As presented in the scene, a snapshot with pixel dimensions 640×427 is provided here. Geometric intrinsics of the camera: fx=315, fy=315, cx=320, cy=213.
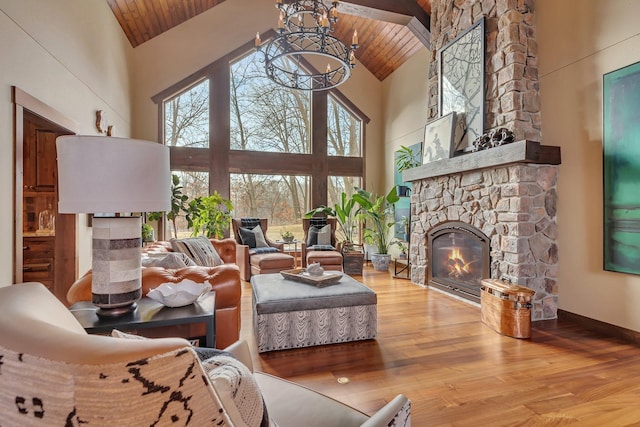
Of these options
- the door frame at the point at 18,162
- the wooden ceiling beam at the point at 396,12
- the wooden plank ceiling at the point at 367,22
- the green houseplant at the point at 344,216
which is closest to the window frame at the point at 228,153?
the green houseplant at the point at 344,216

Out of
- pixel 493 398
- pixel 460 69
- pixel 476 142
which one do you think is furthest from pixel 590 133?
pixel 493 398

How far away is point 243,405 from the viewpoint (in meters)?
0.62

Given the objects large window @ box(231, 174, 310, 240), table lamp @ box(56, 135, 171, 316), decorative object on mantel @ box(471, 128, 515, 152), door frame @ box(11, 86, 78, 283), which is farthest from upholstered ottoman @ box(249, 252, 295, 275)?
table lamp @ box(56, 135, 171, 316)

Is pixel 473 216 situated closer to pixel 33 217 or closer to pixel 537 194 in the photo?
pixel 537 194

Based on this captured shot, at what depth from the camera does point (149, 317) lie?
1646mm

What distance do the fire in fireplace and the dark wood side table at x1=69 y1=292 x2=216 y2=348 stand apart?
3.24 meters

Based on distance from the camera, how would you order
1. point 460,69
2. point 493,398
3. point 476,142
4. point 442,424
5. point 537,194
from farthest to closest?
point 460,69 < point 476,142 < point 537,194 < point 493,398 < point 442,424

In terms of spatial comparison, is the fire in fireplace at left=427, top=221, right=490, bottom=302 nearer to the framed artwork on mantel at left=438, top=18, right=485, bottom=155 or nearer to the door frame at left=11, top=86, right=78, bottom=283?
the framed artwork on mantel at left=438, top=18, right=485, bottom=155

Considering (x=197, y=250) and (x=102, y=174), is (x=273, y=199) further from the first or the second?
(x=102, y=174)

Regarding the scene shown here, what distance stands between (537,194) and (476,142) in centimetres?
88

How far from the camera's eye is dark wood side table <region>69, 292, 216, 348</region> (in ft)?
5.07

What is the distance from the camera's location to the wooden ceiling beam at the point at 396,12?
16.6 ft

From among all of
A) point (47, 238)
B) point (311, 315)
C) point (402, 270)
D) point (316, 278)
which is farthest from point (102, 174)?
point (402, 270)

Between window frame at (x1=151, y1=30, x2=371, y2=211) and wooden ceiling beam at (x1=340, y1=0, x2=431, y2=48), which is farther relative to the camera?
window frame at (x1=151, y1=30, x2=371, y2=211)
